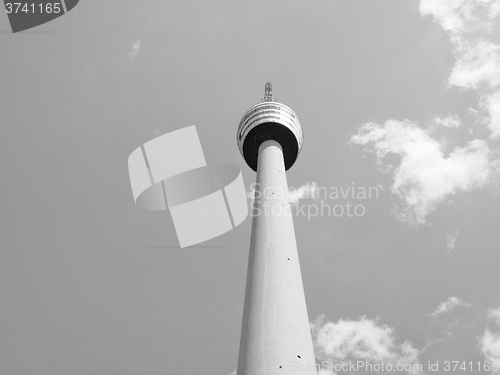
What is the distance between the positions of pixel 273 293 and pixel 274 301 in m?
0.89

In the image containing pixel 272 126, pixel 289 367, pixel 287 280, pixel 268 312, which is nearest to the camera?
pixel 289 367

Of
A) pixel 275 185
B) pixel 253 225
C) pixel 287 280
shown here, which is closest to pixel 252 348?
pixel 287 280

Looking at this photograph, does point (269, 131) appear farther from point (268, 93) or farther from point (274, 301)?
point (274, 301)

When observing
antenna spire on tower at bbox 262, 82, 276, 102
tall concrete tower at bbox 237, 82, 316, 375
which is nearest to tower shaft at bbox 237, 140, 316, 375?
tall concrete tower at bbox 237, 82, 316, 375

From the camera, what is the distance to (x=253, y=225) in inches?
1759

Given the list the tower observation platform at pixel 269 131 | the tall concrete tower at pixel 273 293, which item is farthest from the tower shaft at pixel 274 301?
the tower observation platform at pixel 269 131

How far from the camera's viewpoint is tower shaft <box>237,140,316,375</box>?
2845 cm

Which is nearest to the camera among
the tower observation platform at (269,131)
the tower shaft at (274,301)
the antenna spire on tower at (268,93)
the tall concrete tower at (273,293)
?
the tower shaft at (274,301)

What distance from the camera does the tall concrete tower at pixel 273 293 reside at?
2856 centimetres

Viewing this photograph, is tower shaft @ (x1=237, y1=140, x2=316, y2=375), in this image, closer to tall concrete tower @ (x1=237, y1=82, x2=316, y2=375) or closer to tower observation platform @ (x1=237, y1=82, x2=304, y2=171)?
tall concrete tower @ (x1=237, y1=82, x2=316, y2=375)

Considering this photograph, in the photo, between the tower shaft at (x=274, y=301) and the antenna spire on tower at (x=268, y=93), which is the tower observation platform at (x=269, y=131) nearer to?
the antenna spire on tower at (x=268, y=93)

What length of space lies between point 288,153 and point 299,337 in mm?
37884

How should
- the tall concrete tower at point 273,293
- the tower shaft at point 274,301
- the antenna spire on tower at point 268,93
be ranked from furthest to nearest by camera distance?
the antenna spire on tower at point 268,93 < the tall concrete tower at point 273,293 < the tower shaft at point 274,301

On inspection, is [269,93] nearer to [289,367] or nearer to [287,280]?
[287,280]
